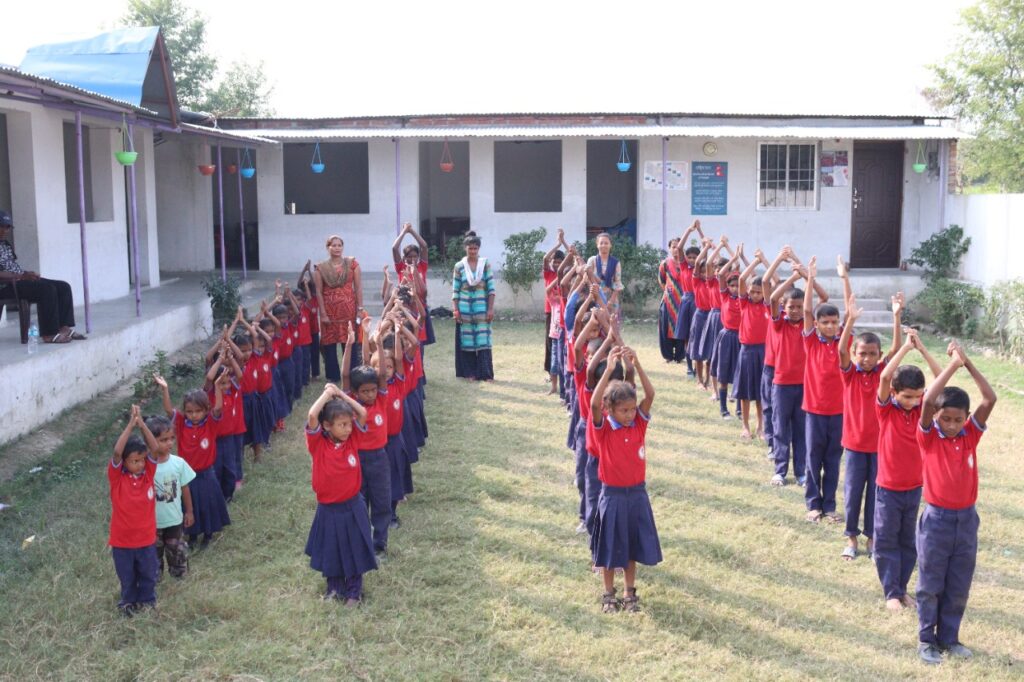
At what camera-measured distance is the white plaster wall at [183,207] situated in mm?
16266

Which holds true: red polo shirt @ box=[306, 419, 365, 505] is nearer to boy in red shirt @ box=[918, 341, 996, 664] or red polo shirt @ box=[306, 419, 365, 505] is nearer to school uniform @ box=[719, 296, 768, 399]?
boy in red shirt @ box=[918, 341, 996, 664]

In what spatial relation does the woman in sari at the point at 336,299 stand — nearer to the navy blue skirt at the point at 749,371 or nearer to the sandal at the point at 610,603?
the navy blue skirt at the point at 749,371

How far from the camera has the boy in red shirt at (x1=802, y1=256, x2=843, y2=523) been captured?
19.3 ft

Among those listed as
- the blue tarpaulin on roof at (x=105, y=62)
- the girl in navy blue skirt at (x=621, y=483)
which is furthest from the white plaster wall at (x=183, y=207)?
the girl in navy blue skirt at (x=621, y=483)

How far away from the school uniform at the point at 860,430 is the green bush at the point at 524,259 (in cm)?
939

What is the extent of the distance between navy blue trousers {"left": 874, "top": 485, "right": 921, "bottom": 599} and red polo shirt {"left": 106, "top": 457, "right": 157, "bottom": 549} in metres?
3.59

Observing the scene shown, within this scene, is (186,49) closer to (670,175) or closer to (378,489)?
(670,175)

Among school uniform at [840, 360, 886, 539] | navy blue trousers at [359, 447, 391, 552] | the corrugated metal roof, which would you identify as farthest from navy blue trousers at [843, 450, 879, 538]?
the corrugated metal roof

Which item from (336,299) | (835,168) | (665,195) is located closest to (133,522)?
(336,299)

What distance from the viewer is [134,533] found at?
4688 mm

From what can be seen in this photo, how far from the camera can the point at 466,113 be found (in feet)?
51.4

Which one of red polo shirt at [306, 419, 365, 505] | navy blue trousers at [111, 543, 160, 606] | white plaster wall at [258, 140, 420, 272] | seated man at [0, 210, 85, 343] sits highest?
white plaster wall at [258, 140, 420, 272]

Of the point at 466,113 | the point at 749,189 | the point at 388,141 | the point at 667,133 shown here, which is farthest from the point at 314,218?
the point at 749,189

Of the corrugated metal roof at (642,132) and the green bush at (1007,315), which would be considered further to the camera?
the corrugated metal roof at (642,132)
